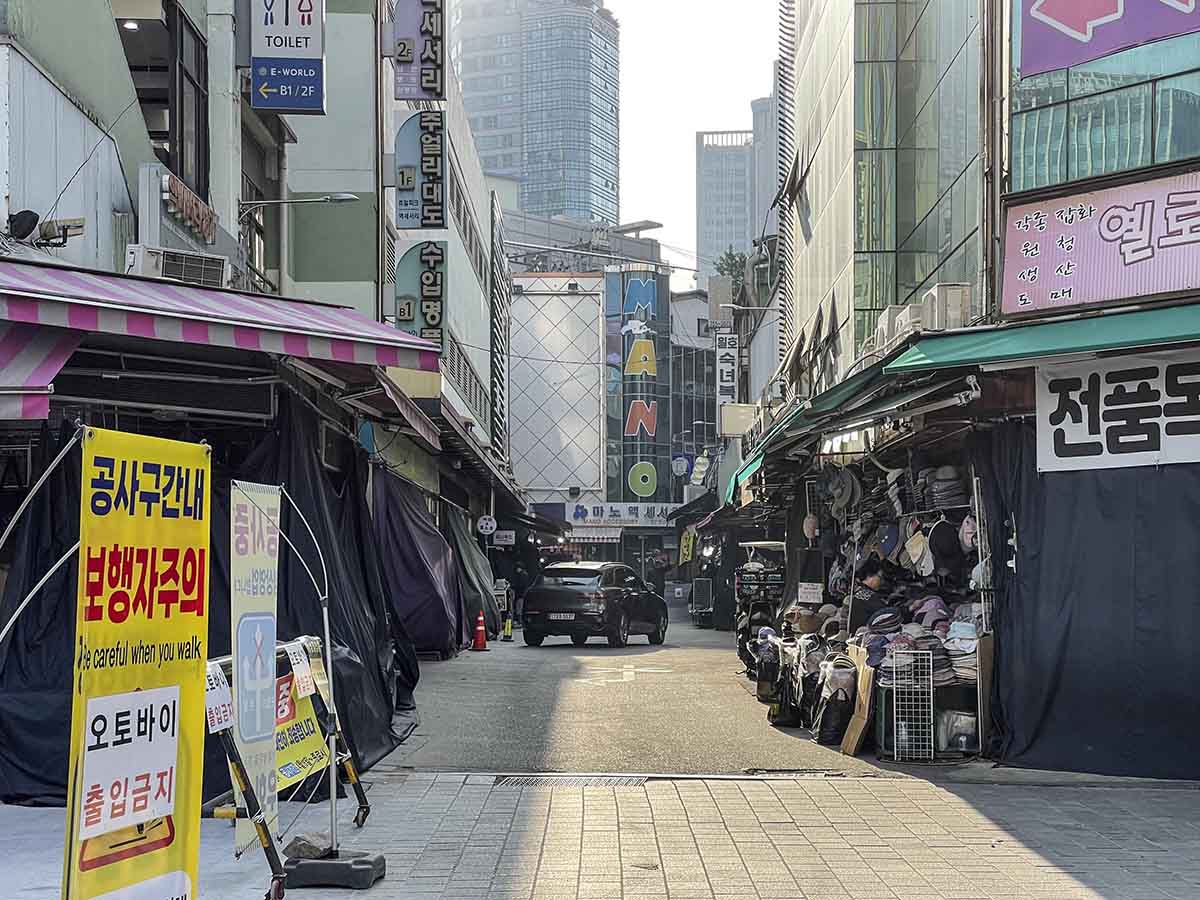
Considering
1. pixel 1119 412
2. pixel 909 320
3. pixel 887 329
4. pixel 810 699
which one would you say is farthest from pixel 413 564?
pixel 1119 412

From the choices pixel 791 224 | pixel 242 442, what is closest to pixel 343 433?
pixel 242 442

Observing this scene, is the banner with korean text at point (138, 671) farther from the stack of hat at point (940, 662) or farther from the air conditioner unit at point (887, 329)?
the air conditioner unit at point (887, 329)

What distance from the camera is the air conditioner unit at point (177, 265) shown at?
11.6 meters

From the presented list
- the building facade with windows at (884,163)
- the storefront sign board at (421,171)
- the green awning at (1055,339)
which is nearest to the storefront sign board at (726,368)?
the building facade with windows at (884,163)

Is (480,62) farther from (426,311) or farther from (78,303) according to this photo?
(78,303)

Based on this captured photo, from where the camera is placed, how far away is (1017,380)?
1111 centimetres

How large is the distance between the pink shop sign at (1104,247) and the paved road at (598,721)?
393cm

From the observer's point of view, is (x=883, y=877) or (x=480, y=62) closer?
(x=883, y=877)

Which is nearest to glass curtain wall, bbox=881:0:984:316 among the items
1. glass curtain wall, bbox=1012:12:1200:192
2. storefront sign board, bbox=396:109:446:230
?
glass curtain wall, bbox=1012:12:1200:192

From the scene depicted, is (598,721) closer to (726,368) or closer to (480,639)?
(480,639)

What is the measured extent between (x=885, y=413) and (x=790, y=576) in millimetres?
7704

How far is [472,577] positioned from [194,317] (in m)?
19.8

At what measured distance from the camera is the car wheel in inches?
1040

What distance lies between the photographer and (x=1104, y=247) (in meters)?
10.8
